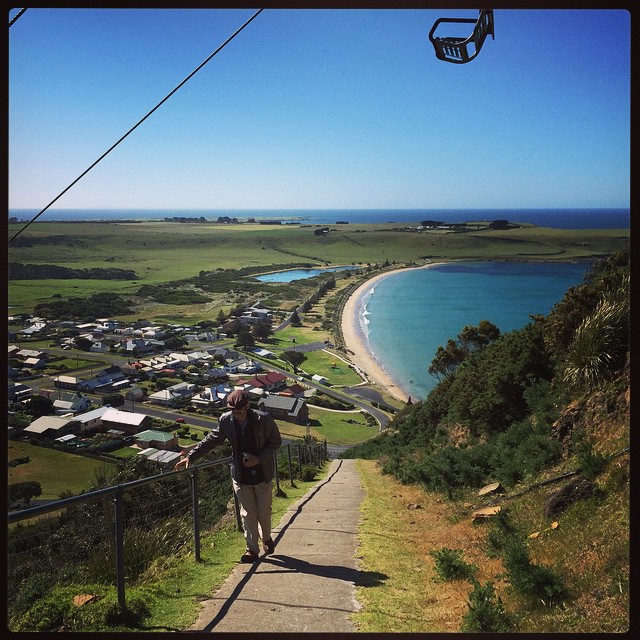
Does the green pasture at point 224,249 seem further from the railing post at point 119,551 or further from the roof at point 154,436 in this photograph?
the railing post at point 119,551

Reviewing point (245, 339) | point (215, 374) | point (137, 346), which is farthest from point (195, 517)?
point (245, 339)

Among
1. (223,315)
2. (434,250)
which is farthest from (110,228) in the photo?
(434,250)

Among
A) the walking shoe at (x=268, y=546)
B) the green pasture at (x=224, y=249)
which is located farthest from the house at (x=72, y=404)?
the walking shoe at (x=268, y=546)

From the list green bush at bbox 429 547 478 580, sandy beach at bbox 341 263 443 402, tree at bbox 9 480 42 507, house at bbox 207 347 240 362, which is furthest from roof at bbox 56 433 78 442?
sandy beach at bbox 341 263 443 402

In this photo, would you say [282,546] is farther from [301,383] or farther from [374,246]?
[301,383]

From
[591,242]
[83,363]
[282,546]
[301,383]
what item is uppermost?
[591,242]

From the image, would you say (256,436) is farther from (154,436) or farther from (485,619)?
(154,436)
